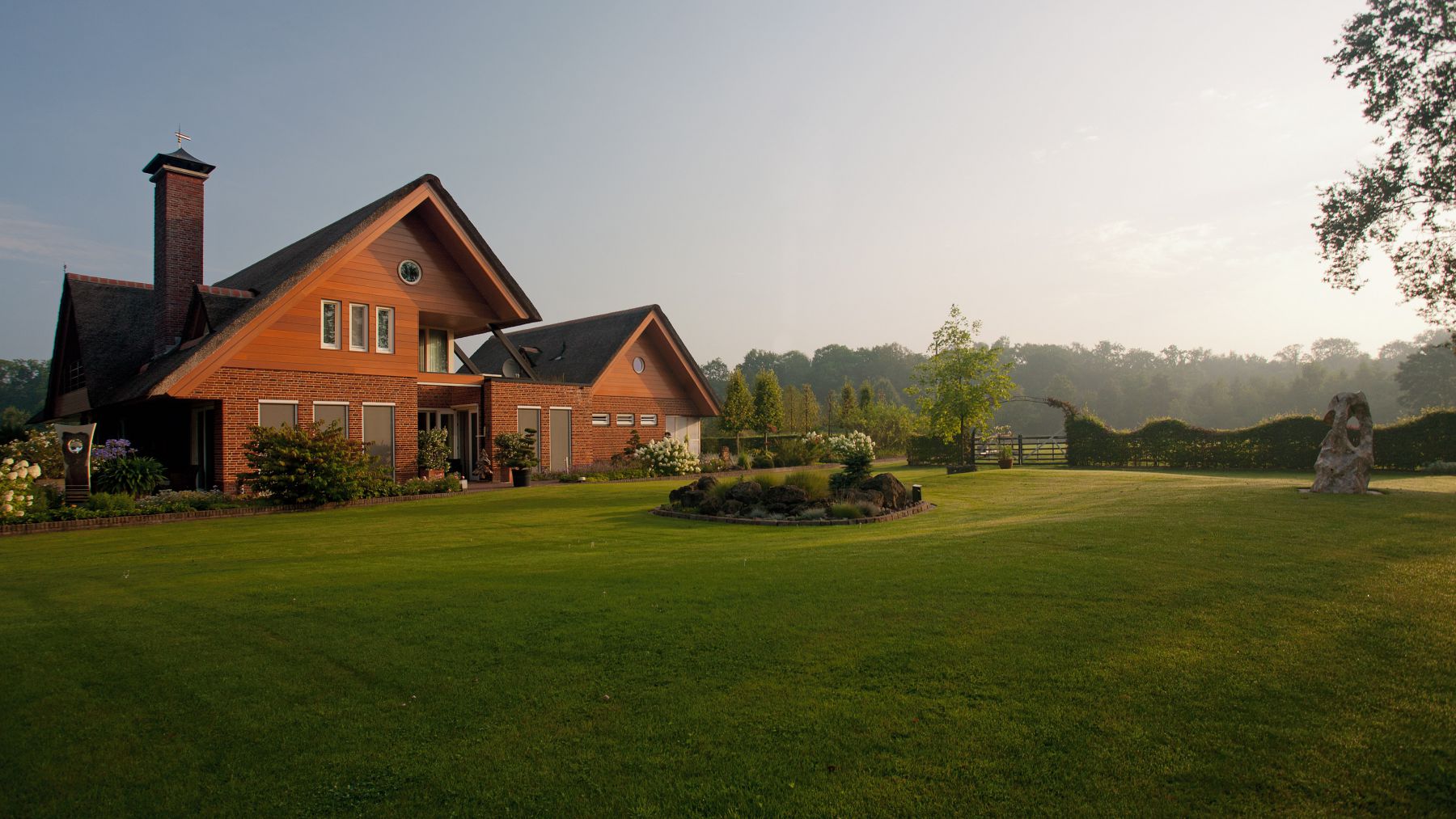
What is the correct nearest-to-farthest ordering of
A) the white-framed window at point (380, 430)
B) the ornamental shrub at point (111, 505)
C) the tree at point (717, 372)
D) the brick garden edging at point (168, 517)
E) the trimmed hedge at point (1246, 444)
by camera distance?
1. the brick garden edging at point (168, 517)
2. the ornamental shrub at point (111, 505)
3. the white-framed window at point (380, 430)
4. the trimmed hedge at point (1246, 444)
5. the tree at point (717, 372)

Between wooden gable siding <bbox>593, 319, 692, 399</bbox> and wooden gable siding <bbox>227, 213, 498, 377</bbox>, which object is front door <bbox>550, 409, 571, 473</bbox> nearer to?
wooden gable siding <bbox>593, 319, 692, 399</bbox>

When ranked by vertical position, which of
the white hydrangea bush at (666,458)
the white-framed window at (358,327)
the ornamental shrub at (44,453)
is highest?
the white-framed window at (358,327)

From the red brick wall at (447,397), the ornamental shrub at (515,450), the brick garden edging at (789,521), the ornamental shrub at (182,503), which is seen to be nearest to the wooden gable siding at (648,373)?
the red brick wall at (447,397)

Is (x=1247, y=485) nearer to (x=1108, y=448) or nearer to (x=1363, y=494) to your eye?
(x=1363, y=494)

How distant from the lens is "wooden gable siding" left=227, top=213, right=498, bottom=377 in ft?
56.5

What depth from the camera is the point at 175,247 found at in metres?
18.9

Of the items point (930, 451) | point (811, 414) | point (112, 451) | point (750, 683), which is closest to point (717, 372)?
point (811, 414)

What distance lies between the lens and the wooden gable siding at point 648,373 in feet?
89.7

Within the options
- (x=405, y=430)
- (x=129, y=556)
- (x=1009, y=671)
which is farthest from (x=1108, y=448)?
(x=129, y=556)

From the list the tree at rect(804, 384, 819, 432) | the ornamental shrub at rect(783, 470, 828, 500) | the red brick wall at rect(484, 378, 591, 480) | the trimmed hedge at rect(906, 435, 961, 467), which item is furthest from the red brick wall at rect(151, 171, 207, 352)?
the tree at rect(804, 384, 819, 432)

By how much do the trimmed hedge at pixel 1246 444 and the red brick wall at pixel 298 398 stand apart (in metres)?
25.5

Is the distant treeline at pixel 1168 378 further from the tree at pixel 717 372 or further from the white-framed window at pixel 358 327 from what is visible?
the white-framed window at pixel 358 327

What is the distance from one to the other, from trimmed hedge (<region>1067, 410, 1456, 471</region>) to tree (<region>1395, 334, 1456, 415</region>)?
4682 centimetres

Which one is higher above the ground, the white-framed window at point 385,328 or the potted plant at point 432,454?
the white-framed window at point 385,328
